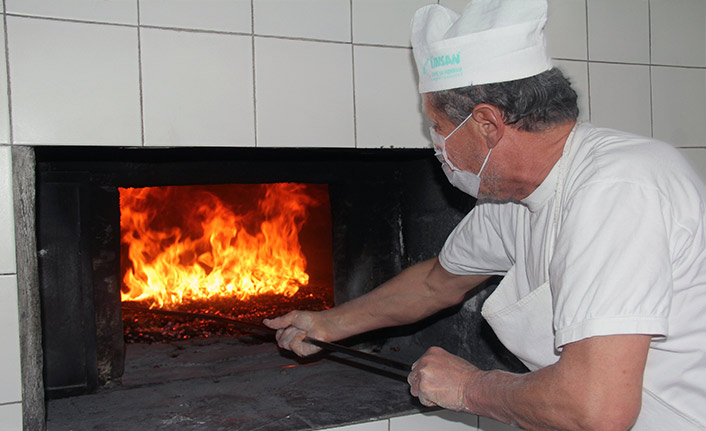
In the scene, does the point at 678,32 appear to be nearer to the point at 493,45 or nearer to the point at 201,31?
the point at 493,45

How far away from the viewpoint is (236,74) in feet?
5.52

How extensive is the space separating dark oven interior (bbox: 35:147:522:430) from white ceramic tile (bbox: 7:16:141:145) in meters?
0.13

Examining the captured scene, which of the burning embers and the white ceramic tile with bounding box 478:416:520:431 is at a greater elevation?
the burning embers

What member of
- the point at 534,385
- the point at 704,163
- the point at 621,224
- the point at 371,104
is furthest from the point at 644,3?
the point at 534,385

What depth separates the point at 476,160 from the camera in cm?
130

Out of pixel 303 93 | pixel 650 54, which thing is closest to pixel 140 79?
pixel 303 93

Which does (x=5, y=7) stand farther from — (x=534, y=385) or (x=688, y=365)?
(x=688, y=365)

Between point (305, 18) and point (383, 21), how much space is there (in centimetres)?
25

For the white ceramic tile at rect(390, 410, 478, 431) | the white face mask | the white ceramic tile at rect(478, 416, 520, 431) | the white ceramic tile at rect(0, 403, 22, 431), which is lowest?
the white ceramic tile at rect(478, 416, 520, 431)

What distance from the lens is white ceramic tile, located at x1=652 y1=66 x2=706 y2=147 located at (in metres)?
2.19

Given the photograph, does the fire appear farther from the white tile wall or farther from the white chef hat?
the white chef hat

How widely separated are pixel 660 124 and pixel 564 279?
1.39m

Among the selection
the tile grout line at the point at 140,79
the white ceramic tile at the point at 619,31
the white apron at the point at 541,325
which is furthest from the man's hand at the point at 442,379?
the white ceramic tile at the point at 619,31

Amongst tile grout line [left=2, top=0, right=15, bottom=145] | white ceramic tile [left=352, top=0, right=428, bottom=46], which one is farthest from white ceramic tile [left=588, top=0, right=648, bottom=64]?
tile grout line [left=2, top=0, right=15, bottom=145]
